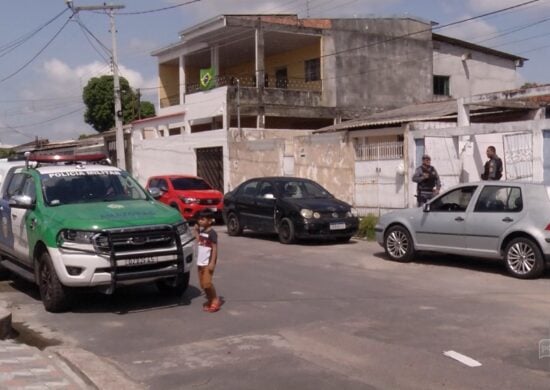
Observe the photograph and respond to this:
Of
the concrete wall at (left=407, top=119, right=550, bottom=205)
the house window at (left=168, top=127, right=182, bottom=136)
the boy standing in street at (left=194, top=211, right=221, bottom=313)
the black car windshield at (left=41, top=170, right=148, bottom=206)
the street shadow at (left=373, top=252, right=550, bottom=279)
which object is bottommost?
the street shadow at (left=373, top=252, right=550, bottom=279)

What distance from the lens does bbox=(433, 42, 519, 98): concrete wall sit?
1396 inches

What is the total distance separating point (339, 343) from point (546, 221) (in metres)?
4.88

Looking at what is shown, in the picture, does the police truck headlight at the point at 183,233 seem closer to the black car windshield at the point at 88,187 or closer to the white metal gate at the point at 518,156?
the black car windshield at the point at 88,187

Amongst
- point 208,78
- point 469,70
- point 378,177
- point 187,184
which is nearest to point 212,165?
point 208,78

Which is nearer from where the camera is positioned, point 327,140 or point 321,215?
point 321,215

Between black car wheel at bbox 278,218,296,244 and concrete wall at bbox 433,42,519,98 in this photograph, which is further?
concrete wall at bbox 433,42,519,98

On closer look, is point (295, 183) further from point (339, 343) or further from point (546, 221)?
point (339, 343)

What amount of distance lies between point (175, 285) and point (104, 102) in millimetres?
41879

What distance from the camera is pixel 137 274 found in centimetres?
825

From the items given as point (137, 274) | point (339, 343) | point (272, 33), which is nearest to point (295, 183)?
point (137, 274)

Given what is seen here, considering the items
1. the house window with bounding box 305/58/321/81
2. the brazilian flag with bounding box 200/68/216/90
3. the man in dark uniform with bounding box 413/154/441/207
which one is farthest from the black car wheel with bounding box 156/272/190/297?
the house window with bounding box 305/58/321/81

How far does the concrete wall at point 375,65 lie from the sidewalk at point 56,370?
2502cm

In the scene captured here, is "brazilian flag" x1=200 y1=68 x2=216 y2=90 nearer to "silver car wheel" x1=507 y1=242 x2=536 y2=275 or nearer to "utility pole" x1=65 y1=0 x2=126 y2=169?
"utility pole" x1=65 y1=0 x2=126 y2=169

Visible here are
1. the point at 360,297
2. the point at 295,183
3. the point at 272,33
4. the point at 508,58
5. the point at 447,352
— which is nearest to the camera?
the point at 447,352
